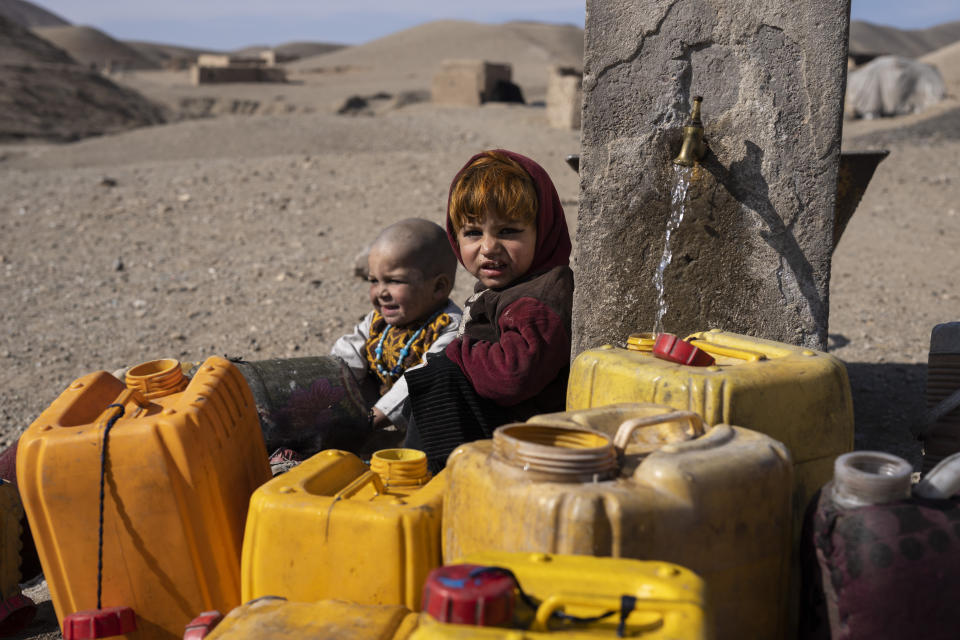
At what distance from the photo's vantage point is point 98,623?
2.01m

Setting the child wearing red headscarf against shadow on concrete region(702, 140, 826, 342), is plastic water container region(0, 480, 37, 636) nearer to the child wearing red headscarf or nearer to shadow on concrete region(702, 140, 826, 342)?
the child wearing red headscarf

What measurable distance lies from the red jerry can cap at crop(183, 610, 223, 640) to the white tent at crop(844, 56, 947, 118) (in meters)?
20.0

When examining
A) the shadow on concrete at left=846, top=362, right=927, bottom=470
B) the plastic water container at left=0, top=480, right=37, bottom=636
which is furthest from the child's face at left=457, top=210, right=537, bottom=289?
the shadow on concrete at left=846, top=362, right=927, bottom=470

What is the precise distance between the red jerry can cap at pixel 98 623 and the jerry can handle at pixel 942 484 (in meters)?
1.78

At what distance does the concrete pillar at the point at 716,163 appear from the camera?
268cm

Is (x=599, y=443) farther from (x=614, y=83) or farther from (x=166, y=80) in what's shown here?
(x=166, y=80)

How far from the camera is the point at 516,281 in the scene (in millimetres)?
2846

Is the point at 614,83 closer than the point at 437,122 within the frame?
Yes

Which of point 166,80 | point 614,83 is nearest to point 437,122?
point 614,83

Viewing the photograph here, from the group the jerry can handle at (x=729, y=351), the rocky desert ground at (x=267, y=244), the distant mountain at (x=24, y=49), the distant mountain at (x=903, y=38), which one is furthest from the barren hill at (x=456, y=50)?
the distant mountain at (x=903, y=38)

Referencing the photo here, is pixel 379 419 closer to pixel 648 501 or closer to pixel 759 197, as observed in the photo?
pixel 759 197

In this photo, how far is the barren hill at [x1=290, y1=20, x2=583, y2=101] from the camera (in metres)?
38.8

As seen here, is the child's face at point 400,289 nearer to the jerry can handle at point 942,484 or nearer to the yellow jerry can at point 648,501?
the yellow jerry can at point 648,501

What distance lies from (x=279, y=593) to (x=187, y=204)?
24.5 ft
